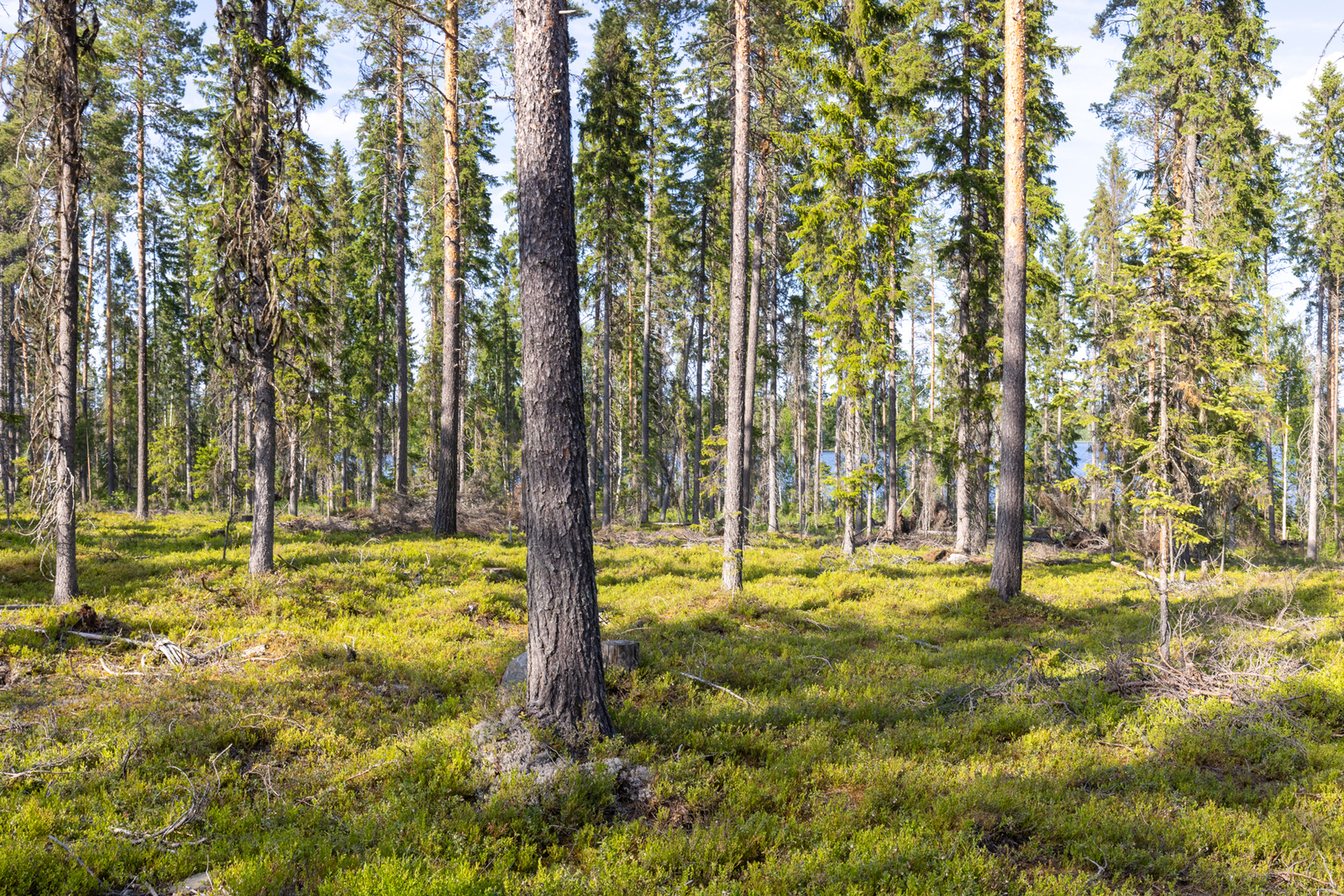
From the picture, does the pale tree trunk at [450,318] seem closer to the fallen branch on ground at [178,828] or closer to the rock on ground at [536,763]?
the rock on ground at [536,763]

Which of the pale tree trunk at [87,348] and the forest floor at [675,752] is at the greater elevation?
the pale tree trunk at [87,348]

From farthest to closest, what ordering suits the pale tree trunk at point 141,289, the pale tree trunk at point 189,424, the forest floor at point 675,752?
1. the pale tree trunk at point 189,424
2. the pale tree trunk at point 141,289
3. the forest floor at point 675,752

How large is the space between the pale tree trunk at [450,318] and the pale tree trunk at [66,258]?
745 centimetres

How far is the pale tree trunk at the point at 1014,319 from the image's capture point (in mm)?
13062

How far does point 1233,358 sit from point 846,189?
9731mm

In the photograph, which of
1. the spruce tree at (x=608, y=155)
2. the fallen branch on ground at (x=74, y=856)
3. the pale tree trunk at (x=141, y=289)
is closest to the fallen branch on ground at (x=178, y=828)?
the fallen branch on ground at (x=74, y=856)

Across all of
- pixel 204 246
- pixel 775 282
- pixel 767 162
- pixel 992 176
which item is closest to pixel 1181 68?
pixel 992 176

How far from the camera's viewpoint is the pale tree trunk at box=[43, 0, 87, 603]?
967 cm

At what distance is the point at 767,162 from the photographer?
17.3m

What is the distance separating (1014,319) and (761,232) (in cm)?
791

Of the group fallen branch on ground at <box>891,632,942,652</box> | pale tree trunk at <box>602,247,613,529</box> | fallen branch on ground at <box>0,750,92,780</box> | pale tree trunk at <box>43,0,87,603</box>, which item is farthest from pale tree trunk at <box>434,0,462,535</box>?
fallen branch on ground at <box>0,750,92,780</box>

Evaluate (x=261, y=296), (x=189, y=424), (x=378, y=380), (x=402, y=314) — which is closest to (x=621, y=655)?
(x=261, y=296)

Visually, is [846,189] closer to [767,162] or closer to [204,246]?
[767,162]

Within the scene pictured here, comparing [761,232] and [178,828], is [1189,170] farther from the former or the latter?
[178,828]
